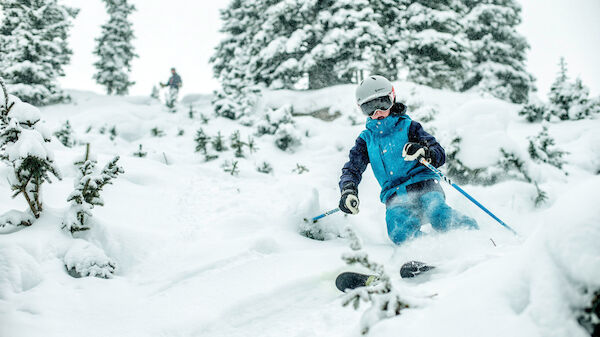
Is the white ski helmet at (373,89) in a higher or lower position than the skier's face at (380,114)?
higher

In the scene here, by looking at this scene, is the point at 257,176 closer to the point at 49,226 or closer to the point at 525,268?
the point at 49,226

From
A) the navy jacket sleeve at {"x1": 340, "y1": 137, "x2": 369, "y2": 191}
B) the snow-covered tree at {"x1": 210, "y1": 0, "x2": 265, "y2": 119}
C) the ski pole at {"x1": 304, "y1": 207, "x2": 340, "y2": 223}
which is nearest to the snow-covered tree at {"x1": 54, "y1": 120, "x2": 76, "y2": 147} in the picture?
the snow-covered tree at {"x1": 210, "y1": 0, "x2": 265, "y2": 119}

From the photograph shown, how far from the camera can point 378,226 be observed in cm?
459

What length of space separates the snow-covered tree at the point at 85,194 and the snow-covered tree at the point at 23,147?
228 millimetres

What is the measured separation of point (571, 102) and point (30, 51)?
1898 cm

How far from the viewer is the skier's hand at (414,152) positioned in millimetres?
3299

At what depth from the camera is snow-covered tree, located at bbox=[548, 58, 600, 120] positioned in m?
Result: 8.72

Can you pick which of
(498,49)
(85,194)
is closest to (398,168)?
(85,194)

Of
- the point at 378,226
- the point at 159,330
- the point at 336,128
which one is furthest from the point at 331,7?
the point at 159,330

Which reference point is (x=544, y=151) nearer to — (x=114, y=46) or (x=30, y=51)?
(x=30, y=51)

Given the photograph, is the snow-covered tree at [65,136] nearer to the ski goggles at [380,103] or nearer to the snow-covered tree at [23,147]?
the snow-covered tree at [23,147]

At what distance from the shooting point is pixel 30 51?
13.8 m

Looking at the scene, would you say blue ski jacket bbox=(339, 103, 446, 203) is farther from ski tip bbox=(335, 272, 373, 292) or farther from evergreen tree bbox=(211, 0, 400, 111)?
evergreen tree bbox=(211, 0, 400, 111)

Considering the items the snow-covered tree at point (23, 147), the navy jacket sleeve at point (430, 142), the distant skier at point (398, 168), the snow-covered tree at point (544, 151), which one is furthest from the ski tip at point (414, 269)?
the snow-covered tree at point (544, 151)
